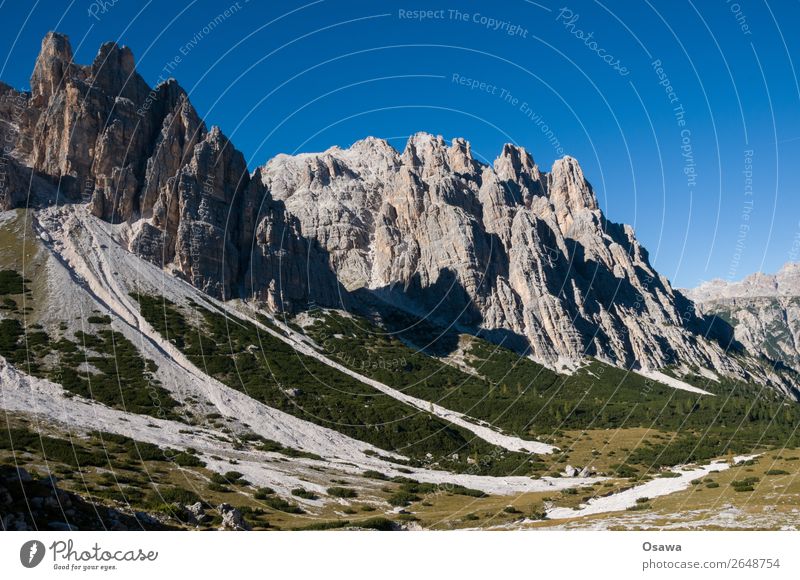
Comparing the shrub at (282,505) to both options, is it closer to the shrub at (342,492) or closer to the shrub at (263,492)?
the shrub at (263,492)

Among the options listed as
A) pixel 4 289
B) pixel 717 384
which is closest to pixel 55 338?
pixel 4 289

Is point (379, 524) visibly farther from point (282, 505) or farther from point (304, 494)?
point (304, 494)

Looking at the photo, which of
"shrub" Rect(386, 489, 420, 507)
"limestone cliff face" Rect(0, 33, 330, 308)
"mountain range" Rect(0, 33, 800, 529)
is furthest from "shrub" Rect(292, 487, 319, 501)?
"limestone cliff face" Rect(0, 33, 330, 308)

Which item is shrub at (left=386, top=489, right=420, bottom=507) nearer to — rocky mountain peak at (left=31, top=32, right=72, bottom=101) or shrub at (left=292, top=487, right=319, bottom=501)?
shrub at (left=292, top=487, right=319, bottom=501)

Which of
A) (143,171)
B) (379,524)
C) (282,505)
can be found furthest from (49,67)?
(379,524)

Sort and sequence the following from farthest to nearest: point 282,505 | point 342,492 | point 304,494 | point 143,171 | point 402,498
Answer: point 143,171, point 342,492, point 402,498, point 304,494, point 282,505

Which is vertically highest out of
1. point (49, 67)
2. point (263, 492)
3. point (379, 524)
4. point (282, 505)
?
point (49, 67)

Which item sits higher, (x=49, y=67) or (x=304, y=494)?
(x=49, y=67)

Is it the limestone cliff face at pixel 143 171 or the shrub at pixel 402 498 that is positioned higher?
the limestone cliff face at pixel 143 171

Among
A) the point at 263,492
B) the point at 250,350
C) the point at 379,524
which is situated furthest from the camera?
the point at 250,350

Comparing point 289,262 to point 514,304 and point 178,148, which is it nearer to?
point 178,148

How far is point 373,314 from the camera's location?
570 feet

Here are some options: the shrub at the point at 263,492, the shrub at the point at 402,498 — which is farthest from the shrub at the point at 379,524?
the shrub at the point at 263,492

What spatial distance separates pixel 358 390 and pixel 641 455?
55.3m
